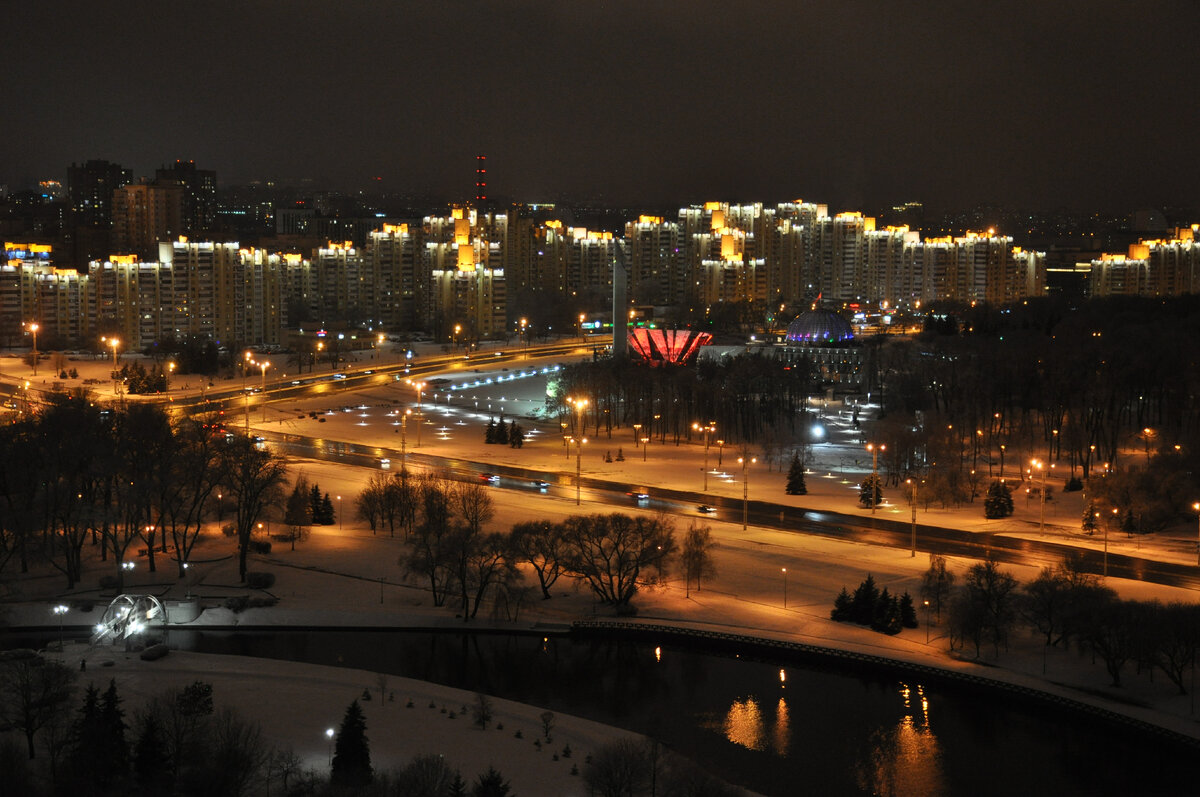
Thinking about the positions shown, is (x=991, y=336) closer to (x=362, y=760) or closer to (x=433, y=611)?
(x=433, y=611)

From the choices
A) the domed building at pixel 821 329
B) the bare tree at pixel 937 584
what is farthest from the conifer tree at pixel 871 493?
the domed building at pixel 821 329

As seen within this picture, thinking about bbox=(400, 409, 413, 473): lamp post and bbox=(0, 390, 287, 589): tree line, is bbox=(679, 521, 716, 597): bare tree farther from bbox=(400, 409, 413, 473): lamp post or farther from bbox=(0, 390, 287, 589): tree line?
bbox=(400, 409, 413, 473): lamp post

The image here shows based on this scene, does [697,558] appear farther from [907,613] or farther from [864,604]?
[907,613]

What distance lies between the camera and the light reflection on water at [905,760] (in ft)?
50.2

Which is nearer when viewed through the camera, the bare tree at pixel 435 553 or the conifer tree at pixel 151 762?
the conifer tree at pixel 151 762

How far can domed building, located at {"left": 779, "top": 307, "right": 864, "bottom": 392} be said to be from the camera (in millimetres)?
44688

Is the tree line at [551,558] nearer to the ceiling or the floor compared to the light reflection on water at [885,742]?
nearer to the ceiling

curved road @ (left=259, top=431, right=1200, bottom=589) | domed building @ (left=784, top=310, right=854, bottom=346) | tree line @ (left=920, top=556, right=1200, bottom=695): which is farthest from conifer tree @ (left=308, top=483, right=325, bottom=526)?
domed building @ (left=784, top=310, right=854, bottom=346)

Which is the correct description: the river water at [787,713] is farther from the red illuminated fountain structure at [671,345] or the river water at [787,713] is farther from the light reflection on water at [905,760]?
the red illuminated fountain structure at [671,345]

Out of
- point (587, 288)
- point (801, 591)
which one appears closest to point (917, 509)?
point (801, 591)

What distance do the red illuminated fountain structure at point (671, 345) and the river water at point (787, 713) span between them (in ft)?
81.8

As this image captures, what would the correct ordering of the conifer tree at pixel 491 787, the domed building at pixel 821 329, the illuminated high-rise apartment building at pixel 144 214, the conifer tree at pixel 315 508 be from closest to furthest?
the conifer tree at pixel 491 787, the conifer tree at pixel 315 508, the domed building at pixel 821 329, the illuminated high-rise apartment building at pixel 144 214

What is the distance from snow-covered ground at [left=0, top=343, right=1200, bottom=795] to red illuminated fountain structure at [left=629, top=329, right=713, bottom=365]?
11592mm

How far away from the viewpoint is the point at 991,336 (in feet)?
151
